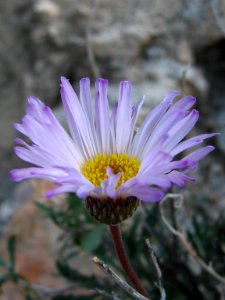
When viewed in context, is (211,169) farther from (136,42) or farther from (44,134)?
(44,134)

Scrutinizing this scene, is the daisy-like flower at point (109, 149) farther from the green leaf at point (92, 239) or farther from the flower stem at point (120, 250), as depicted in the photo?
the green leaf at point (92, 239)

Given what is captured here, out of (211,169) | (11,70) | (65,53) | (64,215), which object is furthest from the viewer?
(11,70)

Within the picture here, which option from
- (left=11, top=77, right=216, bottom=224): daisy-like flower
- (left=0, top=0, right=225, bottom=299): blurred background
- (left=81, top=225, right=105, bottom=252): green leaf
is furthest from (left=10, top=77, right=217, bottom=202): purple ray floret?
(left=0, top=0, right=225, bottom=299): blurred background

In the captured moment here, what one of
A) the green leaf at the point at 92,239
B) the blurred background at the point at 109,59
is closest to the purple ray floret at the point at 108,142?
the green leaf at the point at 92,239

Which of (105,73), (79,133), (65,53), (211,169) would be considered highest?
(65,53)

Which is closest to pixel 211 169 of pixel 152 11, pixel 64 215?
pixel 152 11

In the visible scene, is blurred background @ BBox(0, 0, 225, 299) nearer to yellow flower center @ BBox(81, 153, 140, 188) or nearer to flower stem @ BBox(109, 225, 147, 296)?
yellow flower center @ BBox(81, 153, 140, 188)

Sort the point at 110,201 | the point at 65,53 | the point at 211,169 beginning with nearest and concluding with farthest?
the point at 110,201
the point at 211,169
the point at 65,53

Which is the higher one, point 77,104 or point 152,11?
point 152,11
